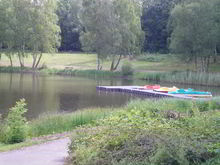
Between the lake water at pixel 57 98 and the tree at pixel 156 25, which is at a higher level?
the tree at pixel 156 25

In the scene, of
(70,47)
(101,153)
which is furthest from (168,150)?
(70,47)

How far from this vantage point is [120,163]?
7.38 m

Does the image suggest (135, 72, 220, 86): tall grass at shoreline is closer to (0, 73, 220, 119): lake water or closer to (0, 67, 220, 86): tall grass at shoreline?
(0, 67, 220, 86): tall grass at shoreline

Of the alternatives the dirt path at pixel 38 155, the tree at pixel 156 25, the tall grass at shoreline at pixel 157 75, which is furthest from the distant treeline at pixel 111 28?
the dirt path at pixel 38 155

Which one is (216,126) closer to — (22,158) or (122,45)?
(22,158)

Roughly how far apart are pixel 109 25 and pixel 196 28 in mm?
12473

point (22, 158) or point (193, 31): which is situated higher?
point (193, 31)

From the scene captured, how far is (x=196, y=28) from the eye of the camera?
5147cm

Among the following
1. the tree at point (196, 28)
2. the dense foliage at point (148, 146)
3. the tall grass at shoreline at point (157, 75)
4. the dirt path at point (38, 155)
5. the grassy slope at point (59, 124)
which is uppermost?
the tree at point (196, 28)

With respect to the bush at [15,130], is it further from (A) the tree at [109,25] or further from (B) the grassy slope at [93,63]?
(B) the grassy slope at [93,63]

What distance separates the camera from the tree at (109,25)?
5762cm

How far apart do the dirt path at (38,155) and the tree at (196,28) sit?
135ft

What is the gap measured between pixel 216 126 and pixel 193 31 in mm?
43234

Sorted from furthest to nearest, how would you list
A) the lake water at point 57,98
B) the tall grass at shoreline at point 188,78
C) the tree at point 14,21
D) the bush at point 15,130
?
1. the tree at point 14,21
2. the tall grass at shoreline at point 188,78
3. the lake water at point 57,98
4. the bush at point 15,130
